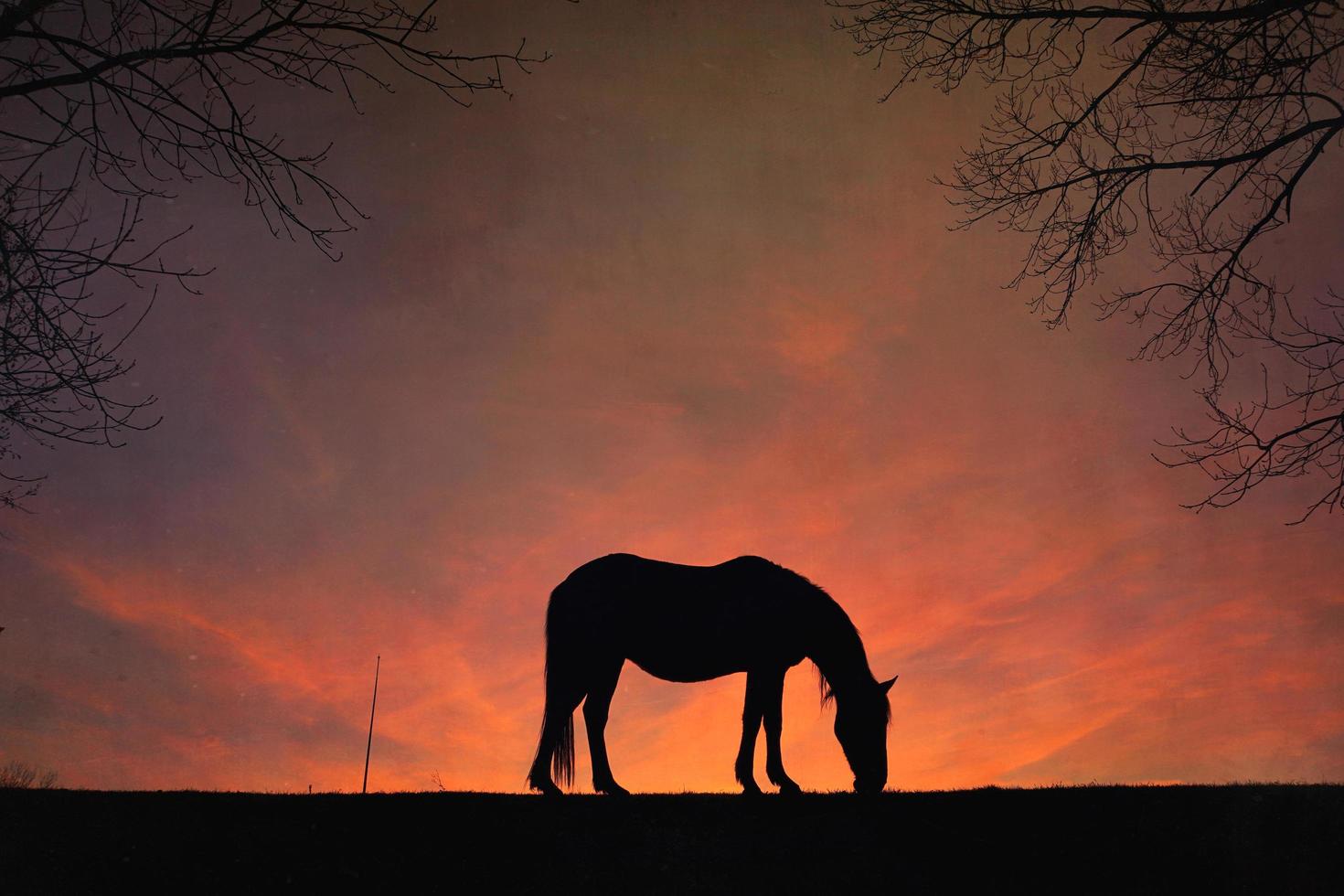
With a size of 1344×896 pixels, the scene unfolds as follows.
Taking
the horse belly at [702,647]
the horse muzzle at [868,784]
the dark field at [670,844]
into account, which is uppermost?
the horse belly at [702,647]

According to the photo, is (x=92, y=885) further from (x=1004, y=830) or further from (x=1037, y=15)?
(x=1037, y=15)

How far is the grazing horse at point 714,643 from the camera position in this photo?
11.0 meters

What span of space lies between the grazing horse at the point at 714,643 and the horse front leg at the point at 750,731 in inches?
0.5

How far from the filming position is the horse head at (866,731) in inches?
440

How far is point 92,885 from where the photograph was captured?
7.22 m

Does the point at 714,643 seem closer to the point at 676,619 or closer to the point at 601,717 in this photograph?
the point at 676,619

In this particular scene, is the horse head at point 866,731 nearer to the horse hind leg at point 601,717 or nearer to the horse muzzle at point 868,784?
the horse muzzle at point 868,784

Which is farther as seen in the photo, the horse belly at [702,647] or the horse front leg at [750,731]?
the horse belly at [702,647]

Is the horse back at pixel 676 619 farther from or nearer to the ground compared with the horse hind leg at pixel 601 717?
farther from the ground

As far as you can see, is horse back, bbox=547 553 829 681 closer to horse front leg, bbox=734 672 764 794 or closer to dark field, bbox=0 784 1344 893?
horse front leg, bbox=734 672 764 794

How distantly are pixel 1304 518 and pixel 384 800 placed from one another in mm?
8999

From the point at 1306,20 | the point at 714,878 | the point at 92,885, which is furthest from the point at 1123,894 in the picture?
the point at 92,885

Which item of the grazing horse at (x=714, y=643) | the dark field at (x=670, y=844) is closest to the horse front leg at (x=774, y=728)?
the grazing horse at (x=714, y=643)

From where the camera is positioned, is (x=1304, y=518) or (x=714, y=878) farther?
(x=1304, y=518)
